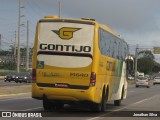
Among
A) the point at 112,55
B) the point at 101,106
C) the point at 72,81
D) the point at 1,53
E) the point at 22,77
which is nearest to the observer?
the point at 72,81

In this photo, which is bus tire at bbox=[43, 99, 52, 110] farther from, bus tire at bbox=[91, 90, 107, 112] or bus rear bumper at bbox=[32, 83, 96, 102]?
bus tire at bbox=[91, 90, 107, 112]

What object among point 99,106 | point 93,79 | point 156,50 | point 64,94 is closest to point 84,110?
point 99,106

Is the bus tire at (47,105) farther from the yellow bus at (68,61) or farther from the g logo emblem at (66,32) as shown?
the g logo emblem at (66,32)

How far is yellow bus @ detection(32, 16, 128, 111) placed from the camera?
18578 mm

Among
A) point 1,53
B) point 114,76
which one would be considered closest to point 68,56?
point 114,76

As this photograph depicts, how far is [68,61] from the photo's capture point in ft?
61.5

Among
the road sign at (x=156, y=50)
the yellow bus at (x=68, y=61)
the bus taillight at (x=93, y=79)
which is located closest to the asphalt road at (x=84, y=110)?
the yellow bus at (x=68, y=61)

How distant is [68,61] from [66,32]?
3.98 ft

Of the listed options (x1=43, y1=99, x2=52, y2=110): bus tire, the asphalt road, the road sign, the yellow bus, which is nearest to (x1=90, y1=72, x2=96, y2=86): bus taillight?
the yellow bus

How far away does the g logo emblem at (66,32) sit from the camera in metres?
18.9

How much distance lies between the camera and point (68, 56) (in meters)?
18.8

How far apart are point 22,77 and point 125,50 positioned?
40860 mm

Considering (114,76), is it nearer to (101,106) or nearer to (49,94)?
(101,106)

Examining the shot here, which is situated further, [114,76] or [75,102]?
[114,76]
